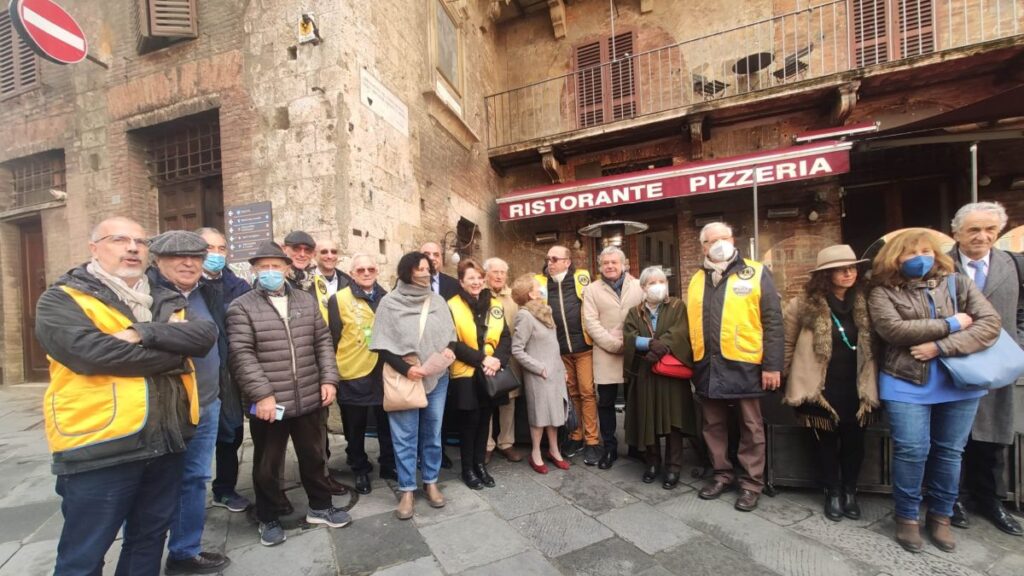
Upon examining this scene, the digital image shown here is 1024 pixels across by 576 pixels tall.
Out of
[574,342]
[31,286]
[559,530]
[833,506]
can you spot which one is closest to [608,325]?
[574,342]

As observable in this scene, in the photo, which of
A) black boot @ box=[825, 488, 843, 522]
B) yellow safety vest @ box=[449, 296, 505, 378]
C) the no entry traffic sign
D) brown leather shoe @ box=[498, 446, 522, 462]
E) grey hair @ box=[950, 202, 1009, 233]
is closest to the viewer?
grey hair @ box=[950, 202, 1009, 233]

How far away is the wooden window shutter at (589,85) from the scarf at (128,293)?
30.8ft

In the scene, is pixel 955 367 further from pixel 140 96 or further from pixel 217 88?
pixel 140 96

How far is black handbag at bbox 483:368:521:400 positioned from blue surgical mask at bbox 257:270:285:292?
1614 millimetres

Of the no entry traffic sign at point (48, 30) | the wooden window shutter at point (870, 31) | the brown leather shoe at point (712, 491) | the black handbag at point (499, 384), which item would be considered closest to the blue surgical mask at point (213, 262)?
the black handbag at point (499, 384)

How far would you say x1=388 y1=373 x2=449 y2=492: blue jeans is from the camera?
3.03 meters

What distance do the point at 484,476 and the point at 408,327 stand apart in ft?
4.67

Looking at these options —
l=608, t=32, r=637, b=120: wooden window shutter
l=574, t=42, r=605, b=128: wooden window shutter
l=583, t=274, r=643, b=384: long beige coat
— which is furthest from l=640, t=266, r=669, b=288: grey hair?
l=574, t=42, r=605, b=128: wooden window shutter

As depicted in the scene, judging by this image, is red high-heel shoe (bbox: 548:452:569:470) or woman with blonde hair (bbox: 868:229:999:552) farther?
red high-heel shoe (bbox: 548:452:569:470)

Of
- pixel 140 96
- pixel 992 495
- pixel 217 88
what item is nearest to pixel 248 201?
pixel 217 88

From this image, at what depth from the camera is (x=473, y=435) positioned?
3.47 metres

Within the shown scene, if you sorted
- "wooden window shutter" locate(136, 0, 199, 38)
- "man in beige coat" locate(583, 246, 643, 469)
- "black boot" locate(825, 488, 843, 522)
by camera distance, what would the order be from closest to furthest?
"black boot" locate(825, 488, 843, 522)
"man in beige coat" locate(583, 246, 643, 469)
"wooden window shutter" locate(136, 0, 199, 38)

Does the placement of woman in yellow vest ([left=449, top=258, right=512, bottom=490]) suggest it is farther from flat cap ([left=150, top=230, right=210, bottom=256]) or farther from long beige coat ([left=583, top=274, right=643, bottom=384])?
flat cap ([left=150, top=230, right=210, bottom=256])

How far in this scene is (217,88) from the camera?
562 centimetres
